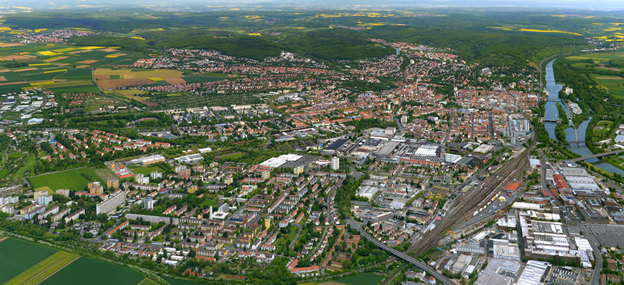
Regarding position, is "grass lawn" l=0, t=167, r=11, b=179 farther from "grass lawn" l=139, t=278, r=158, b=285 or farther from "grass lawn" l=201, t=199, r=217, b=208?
"grass lawn" l=139, t=278, r=158, b=285

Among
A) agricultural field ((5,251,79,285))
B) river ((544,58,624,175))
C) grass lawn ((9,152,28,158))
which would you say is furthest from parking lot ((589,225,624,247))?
grass lawn ((9,152,28,158))

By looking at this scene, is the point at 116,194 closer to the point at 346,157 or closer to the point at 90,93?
the point at 346,157

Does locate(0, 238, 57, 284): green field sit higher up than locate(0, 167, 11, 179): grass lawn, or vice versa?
locate(0, 167, 11, 179): grass lawn

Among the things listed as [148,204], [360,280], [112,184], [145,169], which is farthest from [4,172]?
[360,280]

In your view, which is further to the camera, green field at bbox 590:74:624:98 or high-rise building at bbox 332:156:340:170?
green field at bbox 590:74:624:98

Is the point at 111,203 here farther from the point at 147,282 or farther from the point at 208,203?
the point at 147,282

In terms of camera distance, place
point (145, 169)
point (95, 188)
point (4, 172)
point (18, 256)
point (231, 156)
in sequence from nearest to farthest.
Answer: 1. point (18, 256)
2. point (95, 188)
3. point (4, 172)
4. point (145, 169)
5. point (231, 156)

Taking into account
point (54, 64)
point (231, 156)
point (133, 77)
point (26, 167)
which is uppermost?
point (54, 64)
